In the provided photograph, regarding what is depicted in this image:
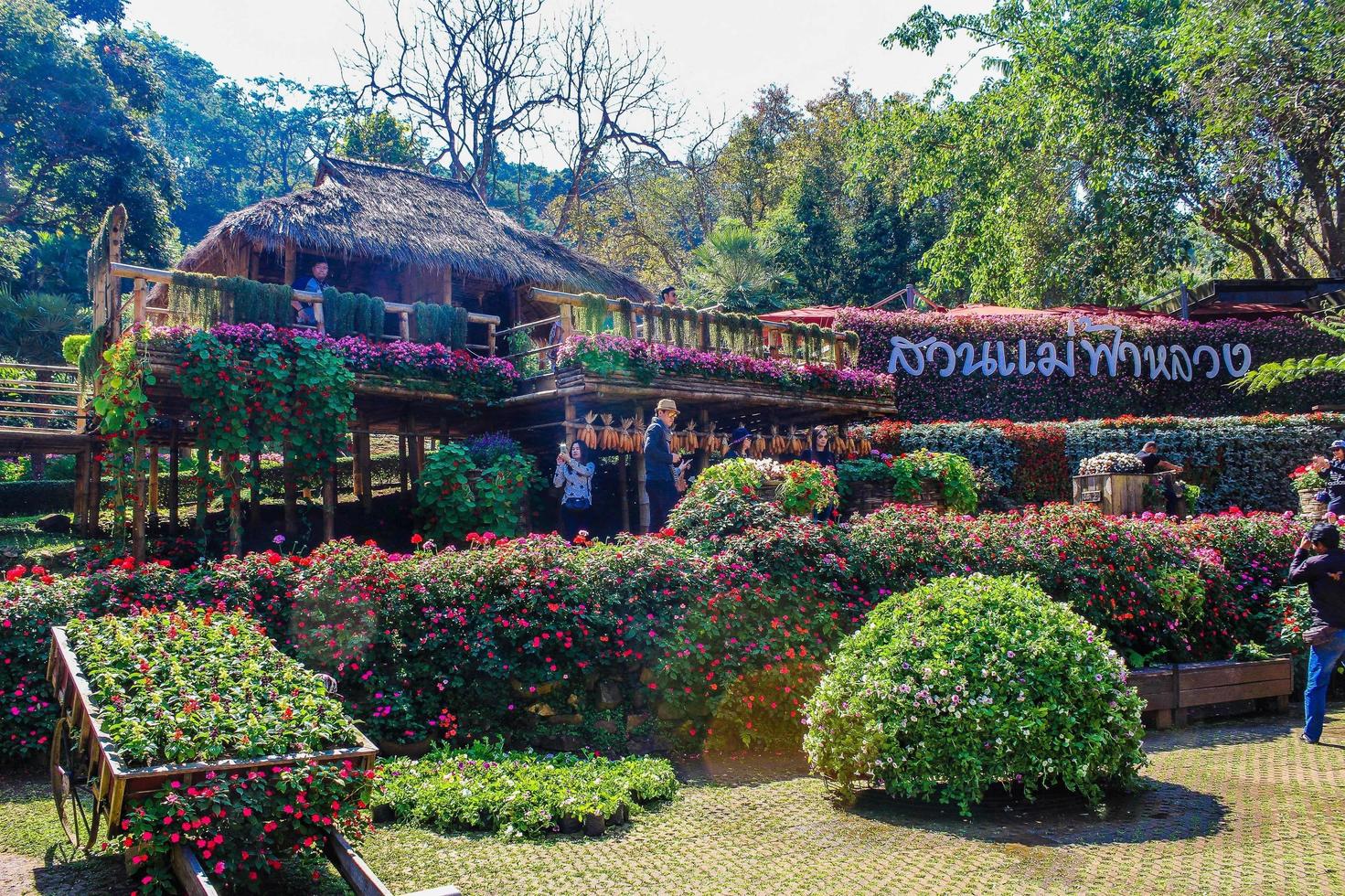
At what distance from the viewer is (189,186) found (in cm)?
5025

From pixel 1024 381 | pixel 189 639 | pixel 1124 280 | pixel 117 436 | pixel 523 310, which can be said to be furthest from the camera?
pixel 1124 280

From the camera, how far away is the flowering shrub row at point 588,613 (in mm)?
7004

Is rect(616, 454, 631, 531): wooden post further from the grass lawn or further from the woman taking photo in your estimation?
the grass lawn

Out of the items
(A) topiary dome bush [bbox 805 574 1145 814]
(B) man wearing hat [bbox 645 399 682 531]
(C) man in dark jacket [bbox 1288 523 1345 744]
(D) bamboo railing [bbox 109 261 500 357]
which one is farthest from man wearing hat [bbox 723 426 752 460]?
(A) topiary dome bush [bbox 805 574 1145 814]

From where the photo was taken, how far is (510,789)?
5.93 meters

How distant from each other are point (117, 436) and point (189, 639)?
7135mm

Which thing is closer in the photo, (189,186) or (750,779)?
(750,779)

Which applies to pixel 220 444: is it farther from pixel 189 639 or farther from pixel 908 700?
pixel 908 700

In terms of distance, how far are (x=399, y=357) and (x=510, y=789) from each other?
841 cm

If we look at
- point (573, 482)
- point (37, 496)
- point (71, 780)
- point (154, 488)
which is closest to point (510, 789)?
point (71, 780)

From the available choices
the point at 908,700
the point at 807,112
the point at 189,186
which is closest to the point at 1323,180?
the point at 807,112

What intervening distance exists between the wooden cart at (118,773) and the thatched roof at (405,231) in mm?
10905

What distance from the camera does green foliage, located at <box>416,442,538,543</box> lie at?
500 inches

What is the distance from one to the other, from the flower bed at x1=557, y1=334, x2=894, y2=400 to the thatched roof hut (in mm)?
4175
